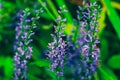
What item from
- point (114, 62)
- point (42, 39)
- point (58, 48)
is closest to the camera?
point (58, 48)

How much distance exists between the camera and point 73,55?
2092 millimetres

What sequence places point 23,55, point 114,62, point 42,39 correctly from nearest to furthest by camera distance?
point 23,55 → point 114,62 → point 42,39

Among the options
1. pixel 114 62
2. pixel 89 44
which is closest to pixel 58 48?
pixel 89 44

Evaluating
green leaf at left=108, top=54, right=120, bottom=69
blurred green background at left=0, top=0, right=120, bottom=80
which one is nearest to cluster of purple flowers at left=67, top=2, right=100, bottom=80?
blurred green background at left=0, top=0, right=120, bottom=80

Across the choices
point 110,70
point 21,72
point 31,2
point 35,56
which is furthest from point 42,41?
point 21,72

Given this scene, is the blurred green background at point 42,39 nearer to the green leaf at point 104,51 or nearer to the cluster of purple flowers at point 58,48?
the green leaf at point 104,51

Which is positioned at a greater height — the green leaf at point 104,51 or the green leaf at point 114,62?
the green leaf at point 104,51

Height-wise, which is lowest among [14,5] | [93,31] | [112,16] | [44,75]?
[44,75]

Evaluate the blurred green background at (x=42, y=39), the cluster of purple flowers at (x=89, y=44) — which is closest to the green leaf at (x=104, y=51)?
the blurred green background at (x=42, y=39)

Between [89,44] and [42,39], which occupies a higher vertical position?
[42,39]

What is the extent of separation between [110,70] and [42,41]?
51 cm

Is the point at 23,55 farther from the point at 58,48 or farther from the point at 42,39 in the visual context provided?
the point at 42,39

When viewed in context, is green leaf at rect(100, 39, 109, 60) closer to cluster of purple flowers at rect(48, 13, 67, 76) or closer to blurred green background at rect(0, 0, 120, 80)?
blurred green background at rect(0, 0, 120, 80)

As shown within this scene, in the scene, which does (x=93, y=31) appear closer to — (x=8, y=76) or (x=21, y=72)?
(x=21, y=72)
